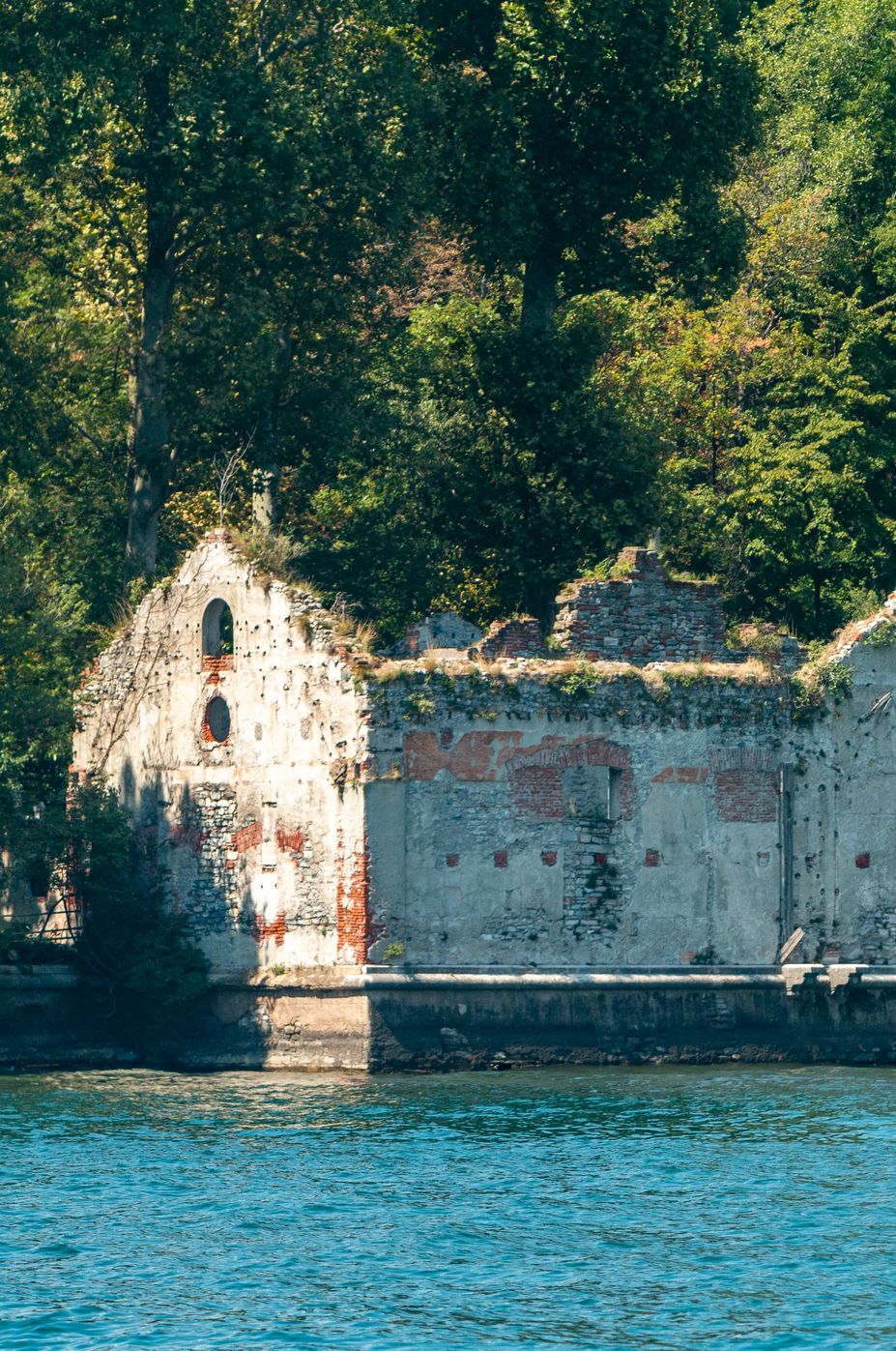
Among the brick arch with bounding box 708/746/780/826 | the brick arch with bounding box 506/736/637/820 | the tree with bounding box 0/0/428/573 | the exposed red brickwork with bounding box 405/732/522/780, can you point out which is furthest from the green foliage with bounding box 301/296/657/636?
the exposed red brickwork with bounding box 405/732/522/780

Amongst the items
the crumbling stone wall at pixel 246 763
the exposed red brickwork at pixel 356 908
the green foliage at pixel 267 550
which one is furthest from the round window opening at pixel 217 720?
the exposed red brickwork at pixel 356 908

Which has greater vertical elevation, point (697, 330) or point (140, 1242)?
point (697, 330)

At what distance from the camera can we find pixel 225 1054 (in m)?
39.2

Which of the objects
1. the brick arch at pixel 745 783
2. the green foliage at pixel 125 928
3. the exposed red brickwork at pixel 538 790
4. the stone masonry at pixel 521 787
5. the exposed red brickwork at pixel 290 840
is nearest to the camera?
the stone masonry at pixel 521 787

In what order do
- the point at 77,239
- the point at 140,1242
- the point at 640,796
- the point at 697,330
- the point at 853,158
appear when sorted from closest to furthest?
the point at 140,1242 → the point at 640,796 → the point at 77,239 → the point at 697,330 → the point at 853,158

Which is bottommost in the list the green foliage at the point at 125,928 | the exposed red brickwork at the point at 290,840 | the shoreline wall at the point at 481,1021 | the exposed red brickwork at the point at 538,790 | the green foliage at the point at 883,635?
the shoreline wall at the point at 481,1021

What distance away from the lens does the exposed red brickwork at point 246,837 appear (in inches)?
1569

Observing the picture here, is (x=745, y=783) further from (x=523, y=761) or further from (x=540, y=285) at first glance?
(x=540, y=285)

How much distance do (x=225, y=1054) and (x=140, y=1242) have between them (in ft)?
37.7

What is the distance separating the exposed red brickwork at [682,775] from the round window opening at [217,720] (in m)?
6.55

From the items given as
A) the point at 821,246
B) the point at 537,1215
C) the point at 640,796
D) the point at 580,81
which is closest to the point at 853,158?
the point at 821,246

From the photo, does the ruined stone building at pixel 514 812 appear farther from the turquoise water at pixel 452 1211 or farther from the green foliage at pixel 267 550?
the turquoise water at pixel 452 1211

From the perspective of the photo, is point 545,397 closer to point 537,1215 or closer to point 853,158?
point 853,158

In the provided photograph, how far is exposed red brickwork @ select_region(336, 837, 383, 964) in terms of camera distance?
37.6m
